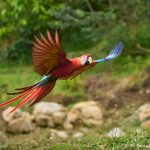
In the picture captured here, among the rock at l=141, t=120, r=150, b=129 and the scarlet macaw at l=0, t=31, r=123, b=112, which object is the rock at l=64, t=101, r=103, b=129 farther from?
the scarlet macaw at l=0, t=31, r=123, b=112

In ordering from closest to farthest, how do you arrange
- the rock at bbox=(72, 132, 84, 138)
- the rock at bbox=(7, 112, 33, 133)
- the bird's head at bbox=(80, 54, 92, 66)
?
the bird's head at bbox=(80, 54, 92, 66), the rock at bbox=(72, 132, 84, 138), the rock at bbox=(7, 112, 33, 133)

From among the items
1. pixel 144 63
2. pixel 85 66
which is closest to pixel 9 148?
pixel 85 66

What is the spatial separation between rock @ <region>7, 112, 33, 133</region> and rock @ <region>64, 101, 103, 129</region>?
60 centimetres

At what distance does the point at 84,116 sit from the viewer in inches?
375

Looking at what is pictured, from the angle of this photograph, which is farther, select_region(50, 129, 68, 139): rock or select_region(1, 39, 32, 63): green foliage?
select_region(1, 39, 32, 63): green foliage

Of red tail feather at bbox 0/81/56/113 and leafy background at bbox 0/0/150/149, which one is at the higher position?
leafy background at bbox 0/0/150/149

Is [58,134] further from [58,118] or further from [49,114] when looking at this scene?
[49,114]

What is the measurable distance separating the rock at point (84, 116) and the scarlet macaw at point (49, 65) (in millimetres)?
5086

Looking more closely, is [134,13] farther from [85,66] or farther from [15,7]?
[85,66]

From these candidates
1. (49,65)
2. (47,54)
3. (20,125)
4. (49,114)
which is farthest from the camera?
(49,114)

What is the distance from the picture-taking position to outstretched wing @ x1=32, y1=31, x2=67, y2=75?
13.4ft

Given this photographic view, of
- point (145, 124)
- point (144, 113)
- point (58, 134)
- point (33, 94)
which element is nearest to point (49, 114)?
point (58, 134)

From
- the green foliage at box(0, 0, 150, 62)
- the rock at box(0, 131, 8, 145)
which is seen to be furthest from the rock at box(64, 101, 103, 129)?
the green foliage at box(0, 0, 150, 62)

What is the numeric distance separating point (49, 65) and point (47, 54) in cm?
14
